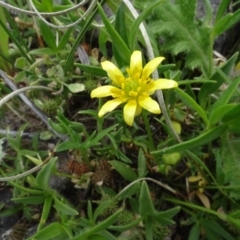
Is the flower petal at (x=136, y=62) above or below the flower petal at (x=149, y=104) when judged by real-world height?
above

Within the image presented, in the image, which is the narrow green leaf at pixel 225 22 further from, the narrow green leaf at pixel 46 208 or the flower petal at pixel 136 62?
the narrow green leaf at pixel 46 208

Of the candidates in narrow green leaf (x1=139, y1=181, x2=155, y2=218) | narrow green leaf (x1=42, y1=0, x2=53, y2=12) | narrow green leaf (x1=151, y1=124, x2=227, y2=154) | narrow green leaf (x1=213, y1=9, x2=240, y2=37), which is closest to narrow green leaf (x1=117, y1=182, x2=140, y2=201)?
narrow green leaf (x1=139, y1=181, x2=155, y2=218)

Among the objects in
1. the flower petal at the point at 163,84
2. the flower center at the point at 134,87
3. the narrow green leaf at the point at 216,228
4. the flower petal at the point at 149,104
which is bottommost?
the narrow green leaf at the point at 216,228

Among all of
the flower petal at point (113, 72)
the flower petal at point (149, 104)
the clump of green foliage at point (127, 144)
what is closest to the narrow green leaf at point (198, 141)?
the clump of green foliage at point (127, 144)

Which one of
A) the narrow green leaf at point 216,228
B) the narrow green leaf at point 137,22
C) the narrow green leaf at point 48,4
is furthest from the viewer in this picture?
the narrow green leaf at point 48,4

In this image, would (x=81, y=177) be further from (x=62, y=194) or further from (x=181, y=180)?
(x=181, y=180)

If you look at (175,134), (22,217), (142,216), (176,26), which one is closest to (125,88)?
(175,134)

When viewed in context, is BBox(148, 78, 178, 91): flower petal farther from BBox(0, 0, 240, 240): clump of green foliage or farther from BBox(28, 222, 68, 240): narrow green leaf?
BBox(28, 222, 68, 240): narrow green leaf
